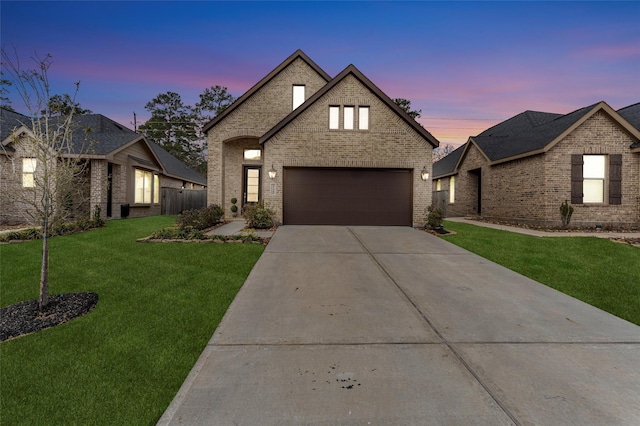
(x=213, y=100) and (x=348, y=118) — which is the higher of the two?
(x=213, y=100)

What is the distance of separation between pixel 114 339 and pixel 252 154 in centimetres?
1233

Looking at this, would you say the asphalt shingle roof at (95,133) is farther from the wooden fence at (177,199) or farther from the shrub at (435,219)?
the shrub at (435,219)

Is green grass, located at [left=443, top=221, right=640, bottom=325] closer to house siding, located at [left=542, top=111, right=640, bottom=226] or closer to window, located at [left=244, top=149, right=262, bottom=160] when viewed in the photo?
house siding, located at [left=542, top=111, right=640, bottom=226]

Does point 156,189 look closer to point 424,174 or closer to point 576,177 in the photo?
point 424,174

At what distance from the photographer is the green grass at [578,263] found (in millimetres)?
4125

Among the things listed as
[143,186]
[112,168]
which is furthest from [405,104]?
[112,168]

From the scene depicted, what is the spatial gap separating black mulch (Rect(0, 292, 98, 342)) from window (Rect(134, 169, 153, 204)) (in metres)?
14.5

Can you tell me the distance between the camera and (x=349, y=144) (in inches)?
441

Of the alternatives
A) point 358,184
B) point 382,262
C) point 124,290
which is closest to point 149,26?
point 358,184

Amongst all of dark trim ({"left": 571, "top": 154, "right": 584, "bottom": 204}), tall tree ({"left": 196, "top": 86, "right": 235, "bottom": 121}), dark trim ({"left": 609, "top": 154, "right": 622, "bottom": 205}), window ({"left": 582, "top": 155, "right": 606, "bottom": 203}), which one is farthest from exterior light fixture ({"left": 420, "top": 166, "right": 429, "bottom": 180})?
tall tree ({"left": 196, "top": 86, "right": 235, "bottom": 121})

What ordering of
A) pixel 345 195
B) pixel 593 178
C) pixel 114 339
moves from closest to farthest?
pixel 114 339 < pixel 345 195 < pixel 593 178

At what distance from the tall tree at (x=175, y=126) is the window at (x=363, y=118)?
119ft

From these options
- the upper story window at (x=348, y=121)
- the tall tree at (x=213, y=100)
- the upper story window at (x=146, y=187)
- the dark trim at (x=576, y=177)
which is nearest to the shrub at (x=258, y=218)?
the upper story window at (x=348, y=121)

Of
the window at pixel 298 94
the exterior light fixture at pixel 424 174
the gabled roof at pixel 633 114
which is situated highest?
the window at pixel 298 94
